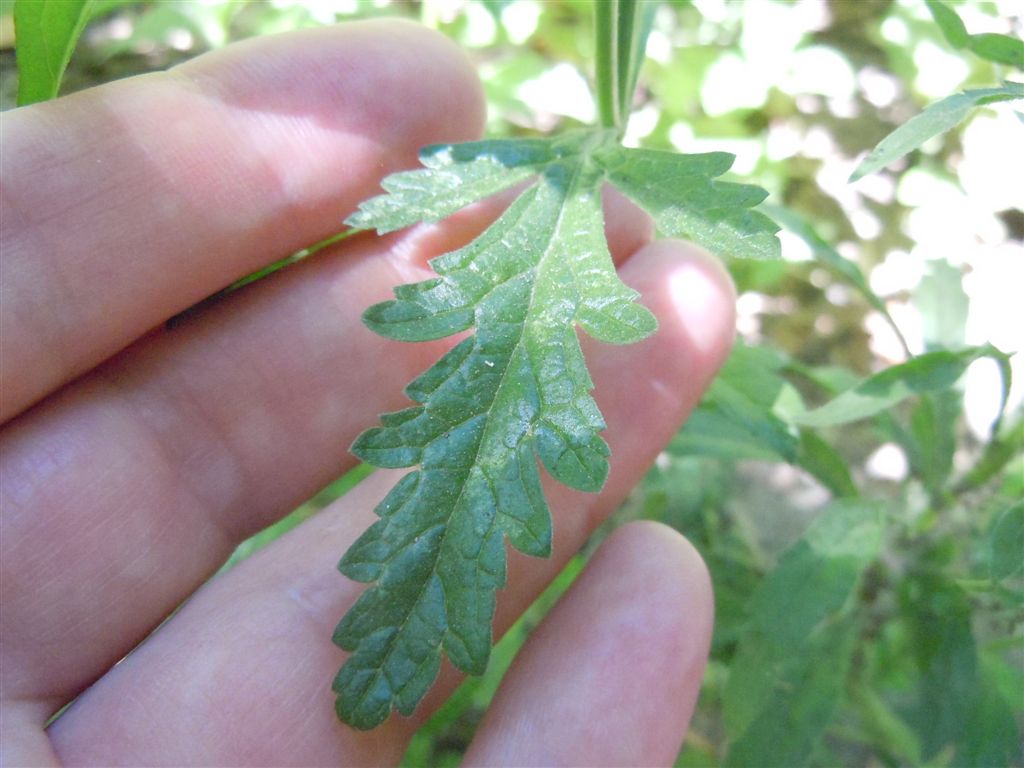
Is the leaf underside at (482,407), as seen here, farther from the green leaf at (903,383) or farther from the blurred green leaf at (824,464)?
the blurred green leaf at (824,464)

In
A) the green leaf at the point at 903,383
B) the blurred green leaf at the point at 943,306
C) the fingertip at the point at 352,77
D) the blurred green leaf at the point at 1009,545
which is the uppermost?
the fingertip at the point at 352,77

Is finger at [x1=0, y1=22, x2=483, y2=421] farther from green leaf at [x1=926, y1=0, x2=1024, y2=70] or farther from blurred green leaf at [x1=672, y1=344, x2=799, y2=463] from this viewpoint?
green leaf at [x1=926, y1=0, x2=1024, y2=70]

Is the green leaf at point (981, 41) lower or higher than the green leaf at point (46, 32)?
lower

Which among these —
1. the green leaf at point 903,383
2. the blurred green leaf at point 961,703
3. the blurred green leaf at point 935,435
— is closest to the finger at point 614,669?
the green leaf at point 903,383

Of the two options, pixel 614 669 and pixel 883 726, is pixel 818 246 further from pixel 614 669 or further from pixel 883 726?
pixel 883 726

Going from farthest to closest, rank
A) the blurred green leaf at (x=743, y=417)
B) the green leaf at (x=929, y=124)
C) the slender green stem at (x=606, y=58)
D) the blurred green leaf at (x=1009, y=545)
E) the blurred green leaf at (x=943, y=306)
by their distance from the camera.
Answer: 1. the blurred green leaf at (x=943, y=306)
2. the blurred green leaf at (x=743, y=417)
3. the slender green stem at (x=606, y=58)
4. the blurred green leaf at (x=1009, y=545)
5. the green leaf at (x=929, y=124)

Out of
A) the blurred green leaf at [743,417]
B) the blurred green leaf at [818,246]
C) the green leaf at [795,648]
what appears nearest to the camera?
the green leaf at [795,648]

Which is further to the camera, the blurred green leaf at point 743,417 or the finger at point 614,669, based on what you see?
the blurred green leaf at point 743,417

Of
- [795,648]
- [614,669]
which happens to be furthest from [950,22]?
[614,669]
